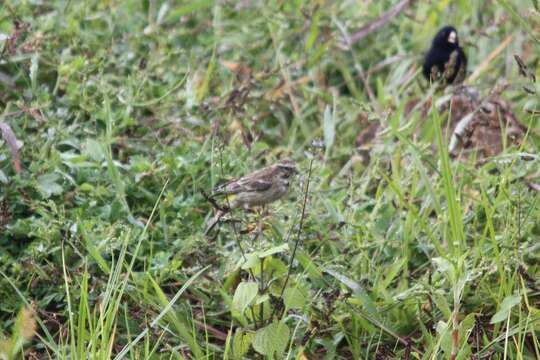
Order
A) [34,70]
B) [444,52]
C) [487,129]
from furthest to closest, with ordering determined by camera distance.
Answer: [444,52]
[487,129]
[34,70]

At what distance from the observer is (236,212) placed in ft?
14.3

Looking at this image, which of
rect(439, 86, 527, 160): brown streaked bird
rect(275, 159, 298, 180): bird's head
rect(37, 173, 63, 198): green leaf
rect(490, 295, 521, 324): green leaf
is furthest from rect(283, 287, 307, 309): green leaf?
rect(439, 86, 527, 160): brown streaked bird

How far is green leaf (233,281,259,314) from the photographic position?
11.6 feet

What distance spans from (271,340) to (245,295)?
199mm

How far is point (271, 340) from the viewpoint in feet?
11.8

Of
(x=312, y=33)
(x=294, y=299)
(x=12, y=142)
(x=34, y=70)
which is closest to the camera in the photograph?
(x=294, y=299)

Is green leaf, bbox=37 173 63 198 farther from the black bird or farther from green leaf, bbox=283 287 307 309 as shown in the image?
the black bird

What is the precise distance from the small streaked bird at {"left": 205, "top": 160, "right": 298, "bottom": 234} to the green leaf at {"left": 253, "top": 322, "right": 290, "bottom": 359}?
2.51ft

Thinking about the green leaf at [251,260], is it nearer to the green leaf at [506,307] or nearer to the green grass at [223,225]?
the green grass at [223,225]

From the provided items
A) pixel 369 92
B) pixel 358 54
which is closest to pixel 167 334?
pixel 369 92

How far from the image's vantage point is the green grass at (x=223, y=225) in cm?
377

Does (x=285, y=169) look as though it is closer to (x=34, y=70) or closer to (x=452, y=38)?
(x=34, y=70)

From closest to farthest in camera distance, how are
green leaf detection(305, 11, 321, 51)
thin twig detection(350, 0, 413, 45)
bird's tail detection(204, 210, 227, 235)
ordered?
bird's tail detection(204, 210, 227, 235), green leaf detection(305, 11, 321, 51), thin twig detection(350, 0, 413, 45)

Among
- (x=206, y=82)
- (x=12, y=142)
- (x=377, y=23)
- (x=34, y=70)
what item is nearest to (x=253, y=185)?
(x=12, y=142)
